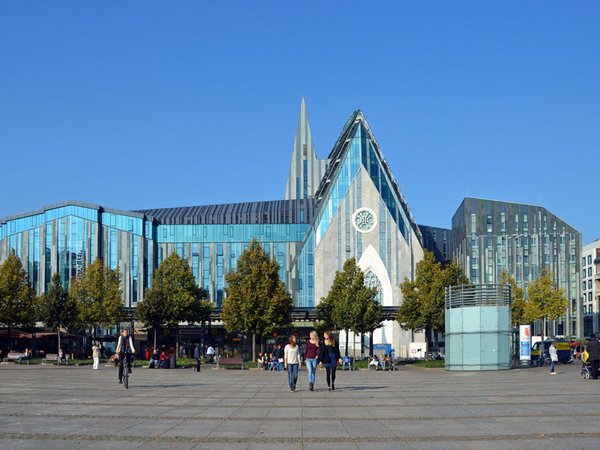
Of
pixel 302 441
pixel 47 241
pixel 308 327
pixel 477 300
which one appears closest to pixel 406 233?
pixel 308 327

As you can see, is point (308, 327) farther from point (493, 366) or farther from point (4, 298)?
point (493, 366)

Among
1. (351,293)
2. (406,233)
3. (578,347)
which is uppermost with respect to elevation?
(406,233)

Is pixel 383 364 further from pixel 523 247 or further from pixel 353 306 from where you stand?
pixel 523 247

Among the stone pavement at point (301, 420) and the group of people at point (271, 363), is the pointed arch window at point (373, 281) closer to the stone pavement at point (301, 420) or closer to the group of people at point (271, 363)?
the group of people at point (271, 363)

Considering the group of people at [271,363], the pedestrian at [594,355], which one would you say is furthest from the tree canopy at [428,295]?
the pedestrian at [594,355]

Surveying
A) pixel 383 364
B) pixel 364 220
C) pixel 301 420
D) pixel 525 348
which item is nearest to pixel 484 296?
pixel 525 348

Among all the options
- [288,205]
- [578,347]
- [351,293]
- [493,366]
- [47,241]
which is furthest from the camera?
[288,205]

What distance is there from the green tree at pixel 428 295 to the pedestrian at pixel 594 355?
32.3 meters

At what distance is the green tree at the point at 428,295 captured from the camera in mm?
69938

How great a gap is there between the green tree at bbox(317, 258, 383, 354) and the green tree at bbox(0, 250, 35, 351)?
27.0m

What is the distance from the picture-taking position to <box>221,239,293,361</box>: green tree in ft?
236

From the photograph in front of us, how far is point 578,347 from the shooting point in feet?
333

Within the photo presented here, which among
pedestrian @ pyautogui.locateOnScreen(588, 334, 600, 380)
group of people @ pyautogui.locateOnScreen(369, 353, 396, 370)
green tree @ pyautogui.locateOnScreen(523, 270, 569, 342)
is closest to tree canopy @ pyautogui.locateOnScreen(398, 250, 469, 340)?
group of people @ pyautogui.locateOnScreen(369, 353, 396, 370)

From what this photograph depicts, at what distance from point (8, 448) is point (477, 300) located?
4222cm
